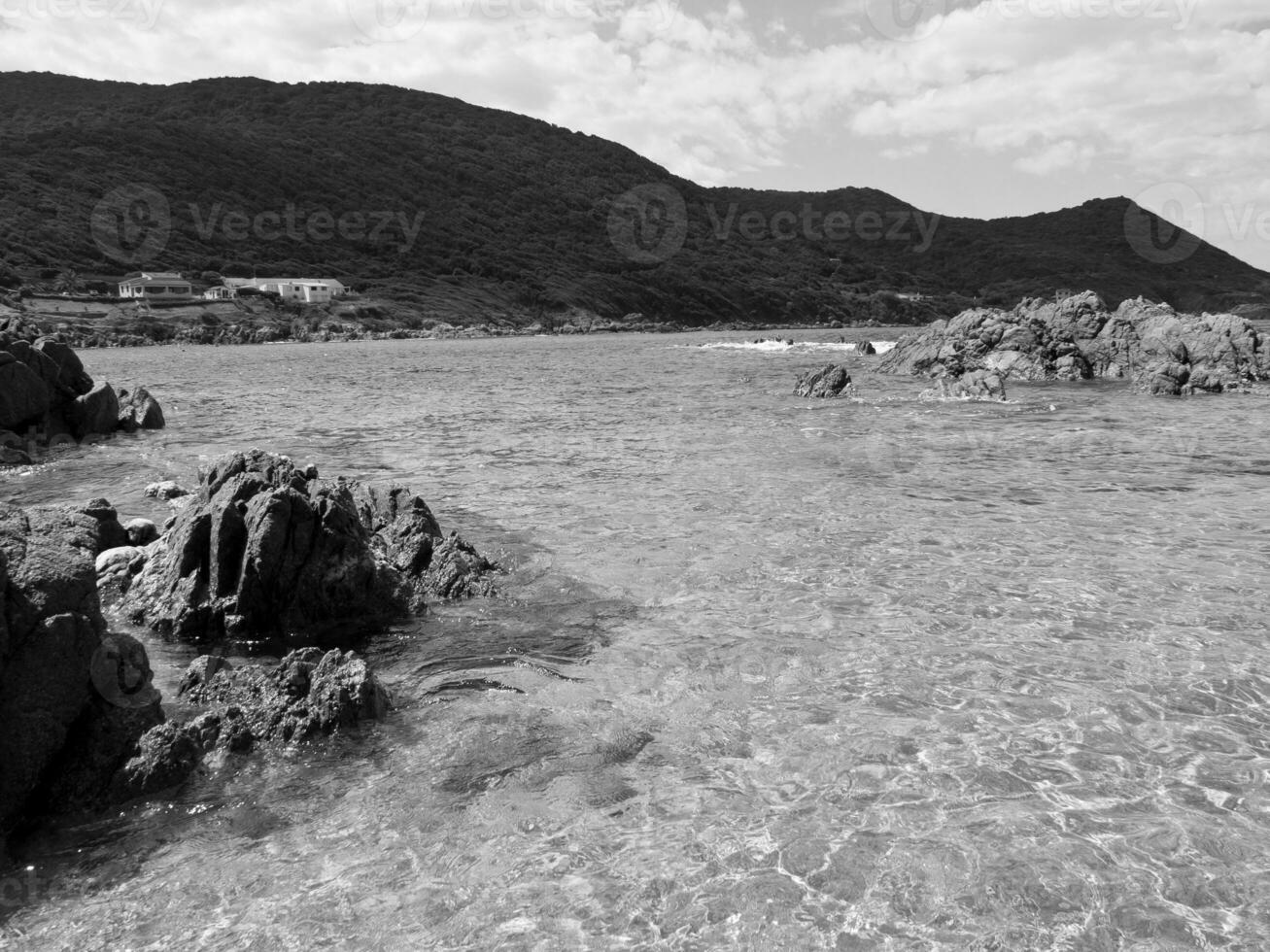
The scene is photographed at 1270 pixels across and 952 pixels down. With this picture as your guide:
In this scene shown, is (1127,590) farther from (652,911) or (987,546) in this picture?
(652,911)

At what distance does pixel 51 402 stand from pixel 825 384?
29425 mm

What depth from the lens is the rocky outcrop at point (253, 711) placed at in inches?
261

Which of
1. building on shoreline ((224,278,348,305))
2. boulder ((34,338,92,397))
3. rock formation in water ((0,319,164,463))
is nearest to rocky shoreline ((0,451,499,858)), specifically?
rock formation in water ((0,319,164,463))

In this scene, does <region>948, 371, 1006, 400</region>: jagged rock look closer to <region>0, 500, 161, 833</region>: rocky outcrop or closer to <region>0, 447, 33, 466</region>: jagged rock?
<region>0, 447, 33, 466</region>: jagged rock

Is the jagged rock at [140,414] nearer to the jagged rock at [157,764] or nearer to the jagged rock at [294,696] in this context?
the jagged rock at [294,696]

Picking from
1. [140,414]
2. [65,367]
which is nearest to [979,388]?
[140,414]

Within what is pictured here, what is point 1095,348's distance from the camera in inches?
1919

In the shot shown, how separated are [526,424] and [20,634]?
78.5ft

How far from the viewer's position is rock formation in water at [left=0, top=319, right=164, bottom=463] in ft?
81.5

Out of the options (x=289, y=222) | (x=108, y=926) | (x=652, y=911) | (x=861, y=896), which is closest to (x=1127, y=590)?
(x=861, y=896)

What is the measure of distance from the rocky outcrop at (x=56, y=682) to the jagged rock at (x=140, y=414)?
2448 cm

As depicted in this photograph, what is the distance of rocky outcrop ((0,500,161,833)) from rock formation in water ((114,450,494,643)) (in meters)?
2.60

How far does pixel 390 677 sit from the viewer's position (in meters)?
8.72

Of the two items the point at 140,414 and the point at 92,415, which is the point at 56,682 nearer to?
the point at 92,415
